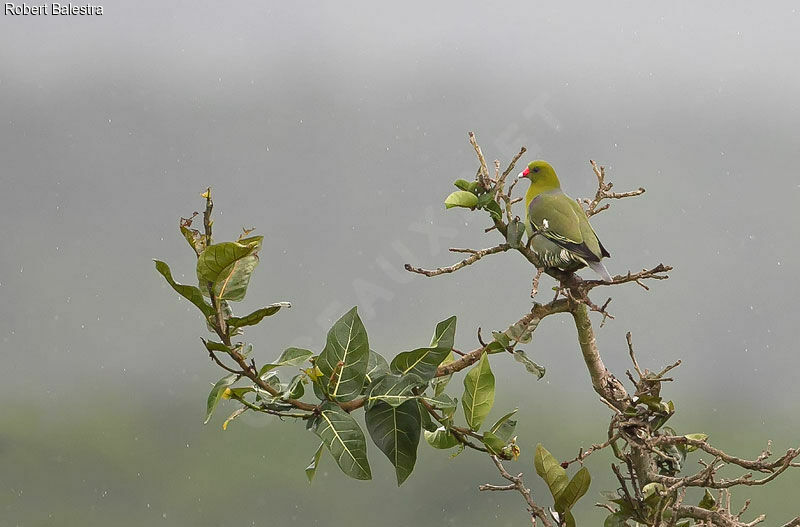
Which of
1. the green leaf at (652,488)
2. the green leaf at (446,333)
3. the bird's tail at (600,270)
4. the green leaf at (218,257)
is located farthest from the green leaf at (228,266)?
the green leaf at (652,488)

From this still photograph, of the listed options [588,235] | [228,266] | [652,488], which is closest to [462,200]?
[588,235]

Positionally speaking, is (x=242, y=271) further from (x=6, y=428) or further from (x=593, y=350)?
(x=6, y=428)

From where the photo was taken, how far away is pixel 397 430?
79 cm

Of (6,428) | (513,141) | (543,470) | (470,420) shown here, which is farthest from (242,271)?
(6,428)

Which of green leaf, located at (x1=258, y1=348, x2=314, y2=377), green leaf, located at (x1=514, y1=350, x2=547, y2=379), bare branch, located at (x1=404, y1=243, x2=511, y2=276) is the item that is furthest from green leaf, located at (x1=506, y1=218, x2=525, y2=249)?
green leaf, located at (x1=258, y1=348, x2=314, y2=377)

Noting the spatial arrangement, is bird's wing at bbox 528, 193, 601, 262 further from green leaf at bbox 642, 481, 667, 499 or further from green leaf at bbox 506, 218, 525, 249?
green leaf at bbox 642, 481, 667, 499

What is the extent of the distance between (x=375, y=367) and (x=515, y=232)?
0.20 metres

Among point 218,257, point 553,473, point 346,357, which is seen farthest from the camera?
point 553,473

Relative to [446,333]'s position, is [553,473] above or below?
below

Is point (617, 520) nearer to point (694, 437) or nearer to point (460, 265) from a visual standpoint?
point (694, 437)

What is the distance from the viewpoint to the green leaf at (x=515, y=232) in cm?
79

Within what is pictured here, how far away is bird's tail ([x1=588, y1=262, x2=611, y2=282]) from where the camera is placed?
77 centimetres

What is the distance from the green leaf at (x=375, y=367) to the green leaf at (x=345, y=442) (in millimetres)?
61

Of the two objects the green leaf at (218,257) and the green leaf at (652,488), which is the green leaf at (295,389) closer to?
the green leaf at (218,257)
